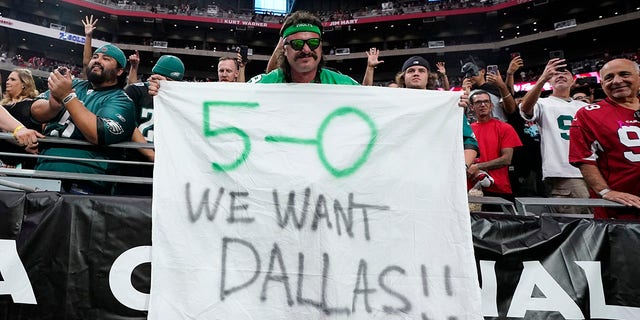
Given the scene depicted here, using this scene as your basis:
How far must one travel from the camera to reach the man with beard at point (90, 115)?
2.27m

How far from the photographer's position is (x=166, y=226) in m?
1.86

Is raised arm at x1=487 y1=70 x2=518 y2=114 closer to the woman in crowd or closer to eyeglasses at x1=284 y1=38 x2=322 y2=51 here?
eyeglasses at x1=284 y1=38 x2=322 y2=51

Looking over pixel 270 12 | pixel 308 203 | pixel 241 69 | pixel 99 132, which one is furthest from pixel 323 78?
pixel 270 12

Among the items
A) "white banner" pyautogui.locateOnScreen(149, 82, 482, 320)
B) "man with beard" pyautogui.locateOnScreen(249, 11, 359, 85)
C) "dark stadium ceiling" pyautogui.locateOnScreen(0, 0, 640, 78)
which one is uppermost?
"dark stadium ceiling" pyautogui.locateOnScreen(0, 0, 640, 78)

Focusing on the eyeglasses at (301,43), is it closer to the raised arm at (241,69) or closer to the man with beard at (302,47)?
the man with beard at (302,47)

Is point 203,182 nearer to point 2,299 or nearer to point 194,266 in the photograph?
point 194,266

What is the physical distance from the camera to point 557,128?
347 centimetres

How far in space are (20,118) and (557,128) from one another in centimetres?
433

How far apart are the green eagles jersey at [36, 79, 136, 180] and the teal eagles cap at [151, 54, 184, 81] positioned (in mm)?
672

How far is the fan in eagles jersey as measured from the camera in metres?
2.53

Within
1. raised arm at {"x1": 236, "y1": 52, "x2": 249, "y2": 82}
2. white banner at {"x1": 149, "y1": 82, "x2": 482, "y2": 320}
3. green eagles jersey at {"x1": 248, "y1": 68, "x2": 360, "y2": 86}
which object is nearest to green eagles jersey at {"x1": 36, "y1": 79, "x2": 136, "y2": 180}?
white banner at {"x1": 149, "y1": 82, "x2": 482, "y2": 320}

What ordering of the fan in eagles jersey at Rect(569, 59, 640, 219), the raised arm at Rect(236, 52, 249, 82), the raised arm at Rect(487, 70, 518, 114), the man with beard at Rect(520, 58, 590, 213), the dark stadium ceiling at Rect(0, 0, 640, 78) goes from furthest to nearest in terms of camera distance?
the dark stadium ceiling at Rect(0, 0, 640, 78) < the raised arm at Rect(236, 52, 249, 82) < the raised arm at Rect(487, 70, 518, 114) < the man with beard at Rect(520, 58, 590, 213) < the fan in eagles jersey at Rect(569, 59, 640, 219)

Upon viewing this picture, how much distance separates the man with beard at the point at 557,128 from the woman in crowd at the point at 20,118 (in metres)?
3.58

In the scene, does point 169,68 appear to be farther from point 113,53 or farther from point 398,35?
point 398,35
